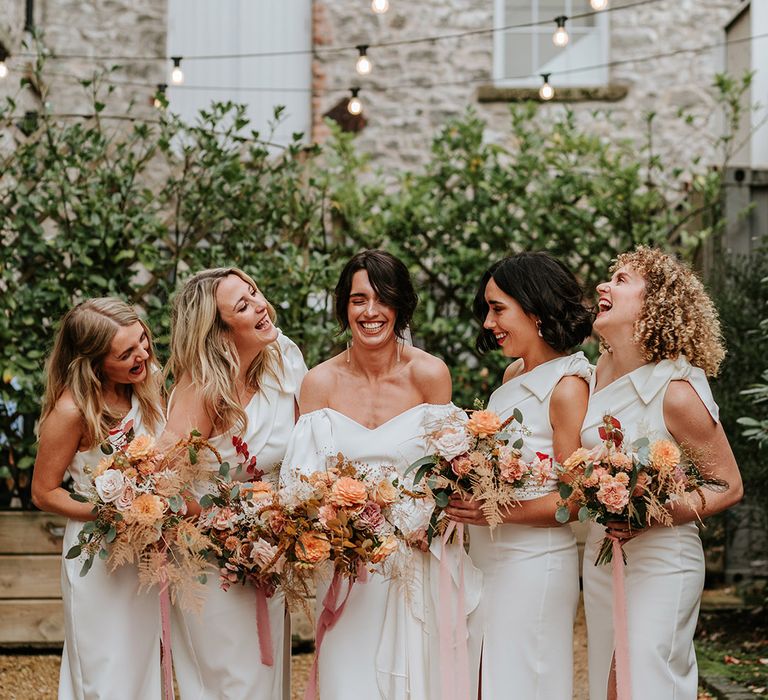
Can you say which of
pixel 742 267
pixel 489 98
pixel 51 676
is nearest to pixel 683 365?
pixel 742 267

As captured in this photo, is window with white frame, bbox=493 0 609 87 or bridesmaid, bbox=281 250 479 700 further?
window with white frame, bbox=493 0 609 87

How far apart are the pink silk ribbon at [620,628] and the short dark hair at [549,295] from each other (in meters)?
0.78

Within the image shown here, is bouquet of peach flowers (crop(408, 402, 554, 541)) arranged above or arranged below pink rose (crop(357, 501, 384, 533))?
above

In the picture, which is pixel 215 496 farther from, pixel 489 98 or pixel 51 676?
pixel 489 98

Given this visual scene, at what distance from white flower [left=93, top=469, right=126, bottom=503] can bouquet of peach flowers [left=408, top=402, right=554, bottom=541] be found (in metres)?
0.97

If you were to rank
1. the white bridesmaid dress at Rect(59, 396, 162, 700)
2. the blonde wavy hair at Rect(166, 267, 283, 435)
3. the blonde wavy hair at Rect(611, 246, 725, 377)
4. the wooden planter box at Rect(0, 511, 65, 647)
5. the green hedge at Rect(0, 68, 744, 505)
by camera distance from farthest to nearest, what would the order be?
the green hedge at Rect(0, 68, 744, 505) → the wooden planter box at Rect(0, 511, 65, 647) → the blonde wavy hair at Rect(166, 267, 283, 435) → the white bridesmaid dress at Rect(59, 396, 162, 700) → the blonde wavy hair at Rect(611, 246, 725, 377)

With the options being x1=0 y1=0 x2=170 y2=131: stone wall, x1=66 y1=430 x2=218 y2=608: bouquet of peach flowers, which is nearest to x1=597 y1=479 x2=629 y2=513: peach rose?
x1=66 y1=430 x2=218 y2=608: bouquet of peach flowers

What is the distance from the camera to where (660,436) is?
3.36 meters

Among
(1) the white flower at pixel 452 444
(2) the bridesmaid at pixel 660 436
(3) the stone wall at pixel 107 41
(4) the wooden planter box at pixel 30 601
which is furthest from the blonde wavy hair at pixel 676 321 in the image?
(3) the stone wall at pixel 107 41

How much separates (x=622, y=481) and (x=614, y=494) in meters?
0.05

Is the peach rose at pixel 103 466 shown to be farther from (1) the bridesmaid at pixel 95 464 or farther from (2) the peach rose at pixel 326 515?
(2) the peach rose at pixel 326 515

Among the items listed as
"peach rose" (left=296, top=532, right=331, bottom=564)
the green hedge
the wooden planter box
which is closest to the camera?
"peach rose" (left=296, top=532, right=331, bottom=564)

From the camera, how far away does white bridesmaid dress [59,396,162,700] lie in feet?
11.8

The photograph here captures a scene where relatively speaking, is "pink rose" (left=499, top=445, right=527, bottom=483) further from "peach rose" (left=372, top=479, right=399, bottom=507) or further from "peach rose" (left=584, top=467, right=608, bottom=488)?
"peach rose" (left=372, top=479, right=399, bottom=507)
